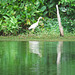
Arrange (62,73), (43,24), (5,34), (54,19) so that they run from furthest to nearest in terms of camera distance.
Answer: (54,19) → (43,24) → (5,34) → (62,73)

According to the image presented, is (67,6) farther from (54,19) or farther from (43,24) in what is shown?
(43,24)

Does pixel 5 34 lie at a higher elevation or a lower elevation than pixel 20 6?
lower

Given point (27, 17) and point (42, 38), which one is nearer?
point (42, 38)

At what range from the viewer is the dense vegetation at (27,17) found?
69.4ft

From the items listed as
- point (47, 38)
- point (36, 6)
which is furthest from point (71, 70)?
point (36, 6)

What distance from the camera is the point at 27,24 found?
71.7ft

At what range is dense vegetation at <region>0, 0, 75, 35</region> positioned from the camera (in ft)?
69.4

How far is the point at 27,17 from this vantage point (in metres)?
21.8

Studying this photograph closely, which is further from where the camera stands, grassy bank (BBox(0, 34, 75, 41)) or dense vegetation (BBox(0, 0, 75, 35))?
dense vegetation (BBox(0, 0, 75, 35))

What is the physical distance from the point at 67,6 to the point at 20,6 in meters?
4.53

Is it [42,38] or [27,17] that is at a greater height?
[27,17]

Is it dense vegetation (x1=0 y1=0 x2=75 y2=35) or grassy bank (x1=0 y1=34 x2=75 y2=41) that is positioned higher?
dense vegetation (x1=0 y1=0 x2=75 y2=35)

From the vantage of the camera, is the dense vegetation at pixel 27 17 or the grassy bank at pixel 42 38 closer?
the grassy bank at pixel 42 38

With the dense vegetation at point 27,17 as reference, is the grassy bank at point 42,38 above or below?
below
